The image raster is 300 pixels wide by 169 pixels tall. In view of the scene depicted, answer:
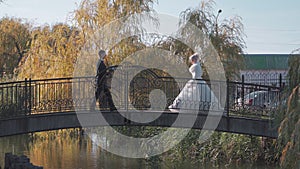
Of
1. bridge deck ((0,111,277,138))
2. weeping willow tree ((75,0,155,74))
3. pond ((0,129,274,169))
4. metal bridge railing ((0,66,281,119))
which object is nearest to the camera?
bridge deck ((0,111,277,138))

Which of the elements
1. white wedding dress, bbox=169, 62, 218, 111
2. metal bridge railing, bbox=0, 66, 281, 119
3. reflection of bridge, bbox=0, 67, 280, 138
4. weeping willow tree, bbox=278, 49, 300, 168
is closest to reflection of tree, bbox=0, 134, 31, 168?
metal bridge railing, bbox=0, 66, 281, 119

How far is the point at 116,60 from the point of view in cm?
1847

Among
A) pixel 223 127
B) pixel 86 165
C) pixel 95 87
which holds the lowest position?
pixel 86 165

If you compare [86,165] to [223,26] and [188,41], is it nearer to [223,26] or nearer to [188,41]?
[188,41]

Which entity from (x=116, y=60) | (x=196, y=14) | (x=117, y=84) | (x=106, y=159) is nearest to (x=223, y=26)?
(x=196, y=14)

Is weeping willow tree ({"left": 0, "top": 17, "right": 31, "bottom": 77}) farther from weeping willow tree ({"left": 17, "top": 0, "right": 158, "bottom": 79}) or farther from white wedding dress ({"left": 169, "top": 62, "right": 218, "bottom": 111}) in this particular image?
white wedding dress ({"left": 169, "top": 62, "right": 218, "bottom": 111})

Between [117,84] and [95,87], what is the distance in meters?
0.81

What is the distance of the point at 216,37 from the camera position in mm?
19047

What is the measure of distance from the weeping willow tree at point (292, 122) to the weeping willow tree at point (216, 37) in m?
9.75

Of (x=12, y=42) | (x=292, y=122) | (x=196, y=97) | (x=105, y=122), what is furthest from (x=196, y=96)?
(x=12, y=42)

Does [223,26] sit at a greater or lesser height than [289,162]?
greater

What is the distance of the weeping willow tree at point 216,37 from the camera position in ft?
61.7

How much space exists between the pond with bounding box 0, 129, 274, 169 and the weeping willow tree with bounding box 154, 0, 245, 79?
13.0 ft

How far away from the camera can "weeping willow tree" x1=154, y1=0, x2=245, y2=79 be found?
1879 centimetres
